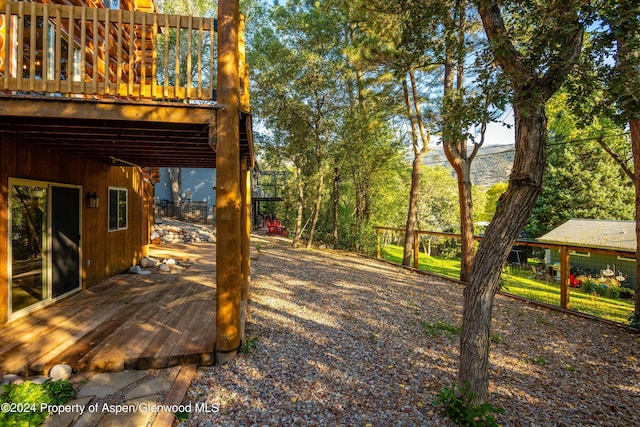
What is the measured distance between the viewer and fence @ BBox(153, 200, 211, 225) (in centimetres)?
1961

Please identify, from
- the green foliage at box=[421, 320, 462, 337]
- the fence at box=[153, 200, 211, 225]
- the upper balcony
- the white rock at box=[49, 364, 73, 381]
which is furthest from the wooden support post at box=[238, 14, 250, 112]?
the fence at box=[153, 200, 211, 225]

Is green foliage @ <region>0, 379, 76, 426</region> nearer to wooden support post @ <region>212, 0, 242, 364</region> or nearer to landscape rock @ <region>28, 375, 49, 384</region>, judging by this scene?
landscape rock @ <region>28, 375, 49, 384</region>

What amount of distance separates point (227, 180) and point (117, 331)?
2329 mm

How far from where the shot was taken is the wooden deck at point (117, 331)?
3.10 m

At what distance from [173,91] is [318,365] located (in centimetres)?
329

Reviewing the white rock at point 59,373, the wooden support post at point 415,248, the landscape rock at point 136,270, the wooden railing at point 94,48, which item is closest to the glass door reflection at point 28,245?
the wooden railing at point 94,48

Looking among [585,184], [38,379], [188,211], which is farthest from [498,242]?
[188,211]

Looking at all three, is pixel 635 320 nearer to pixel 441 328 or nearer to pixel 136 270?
pixel 441 328

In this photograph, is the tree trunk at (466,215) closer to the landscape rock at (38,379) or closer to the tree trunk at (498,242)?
the tree trunk at (498,242)

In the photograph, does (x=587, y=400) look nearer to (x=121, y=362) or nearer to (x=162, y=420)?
→ (x=162, y=420)

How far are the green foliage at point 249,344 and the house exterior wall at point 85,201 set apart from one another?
2.92 meters

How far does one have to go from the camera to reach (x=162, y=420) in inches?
95.6

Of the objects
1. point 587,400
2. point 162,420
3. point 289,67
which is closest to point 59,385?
point 162,420

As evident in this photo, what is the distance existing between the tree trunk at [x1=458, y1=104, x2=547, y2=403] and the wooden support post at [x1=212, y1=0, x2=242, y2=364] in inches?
89.3
